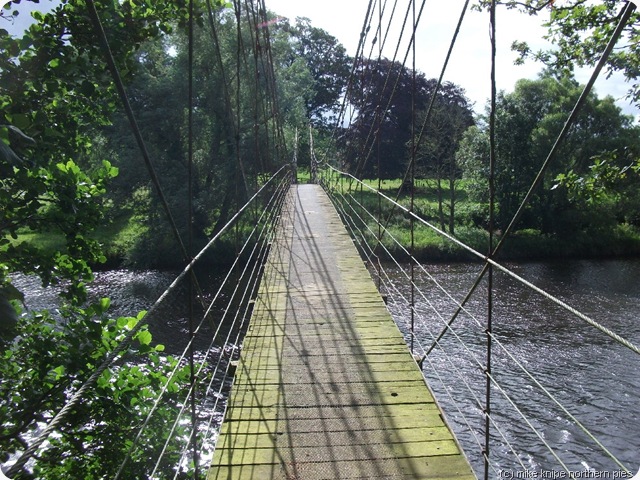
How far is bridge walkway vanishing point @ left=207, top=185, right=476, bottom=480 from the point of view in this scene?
1.55 metres

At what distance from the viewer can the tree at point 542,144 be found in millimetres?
15070

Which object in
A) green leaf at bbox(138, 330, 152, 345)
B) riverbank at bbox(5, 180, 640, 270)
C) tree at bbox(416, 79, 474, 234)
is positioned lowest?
riverbank at bbox(5, 180, 640, 270)

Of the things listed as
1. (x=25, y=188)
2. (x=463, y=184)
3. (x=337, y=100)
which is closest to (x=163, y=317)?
(x=25, y=188)

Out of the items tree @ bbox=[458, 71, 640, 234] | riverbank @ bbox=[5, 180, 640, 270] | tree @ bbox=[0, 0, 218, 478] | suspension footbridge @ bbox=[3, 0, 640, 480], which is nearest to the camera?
suspension footbridge @ bbox=[3, 0, 640, 480]

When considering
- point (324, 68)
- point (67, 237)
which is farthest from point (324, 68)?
point (67, 237)

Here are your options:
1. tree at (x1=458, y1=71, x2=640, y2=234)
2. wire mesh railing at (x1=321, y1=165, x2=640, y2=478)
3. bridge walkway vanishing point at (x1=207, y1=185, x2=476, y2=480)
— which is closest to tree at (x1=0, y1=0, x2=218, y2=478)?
bridge walkway vanishing point at (x1=207, y1=185, x2=476, y2=480)

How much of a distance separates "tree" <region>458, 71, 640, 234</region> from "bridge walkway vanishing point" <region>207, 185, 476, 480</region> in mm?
13308

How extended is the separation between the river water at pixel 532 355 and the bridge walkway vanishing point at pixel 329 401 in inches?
21.3

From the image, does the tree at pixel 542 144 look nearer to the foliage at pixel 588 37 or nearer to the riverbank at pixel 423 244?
the riverbank at pixel 423 244

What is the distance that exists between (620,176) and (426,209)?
48.6ft

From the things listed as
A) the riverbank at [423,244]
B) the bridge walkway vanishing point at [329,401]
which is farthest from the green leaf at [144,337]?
the riverbank at [423,244]

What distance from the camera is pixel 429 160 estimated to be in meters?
19.0

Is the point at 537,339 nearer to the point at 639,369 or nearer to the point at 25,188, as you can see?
the point at 639,369

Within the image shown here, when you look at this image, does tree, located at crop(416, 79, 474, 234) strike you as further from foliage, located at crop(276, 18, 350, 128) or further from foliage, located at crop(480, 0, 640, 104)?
foliage, located at crop(480, 0, 640, 104)
